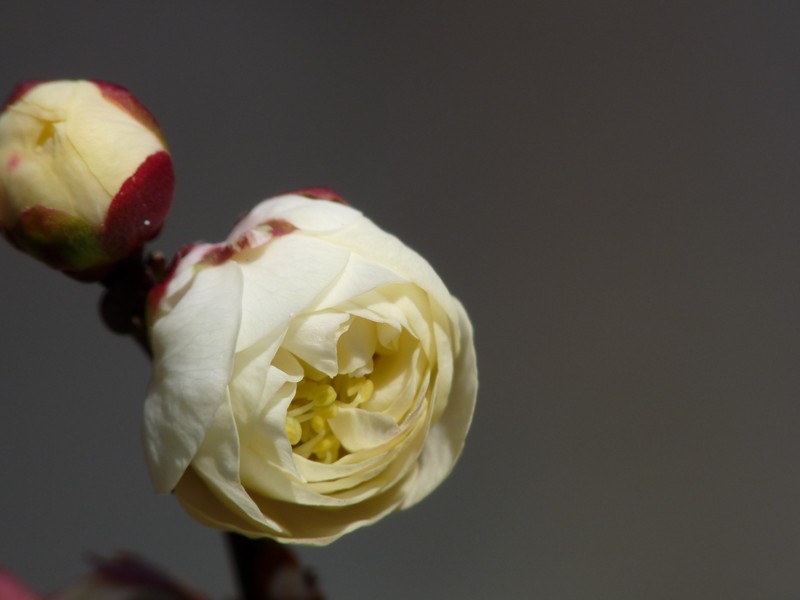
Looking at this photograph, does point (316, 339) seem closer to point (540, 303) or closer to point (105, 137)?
point (105, 137)

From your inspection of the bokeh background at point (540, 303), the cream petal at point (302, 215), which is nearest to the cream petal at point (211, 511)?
the cream petal at point (302, 215)

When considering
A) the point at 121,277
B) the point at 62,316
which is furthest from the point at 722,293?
the point at 121,277

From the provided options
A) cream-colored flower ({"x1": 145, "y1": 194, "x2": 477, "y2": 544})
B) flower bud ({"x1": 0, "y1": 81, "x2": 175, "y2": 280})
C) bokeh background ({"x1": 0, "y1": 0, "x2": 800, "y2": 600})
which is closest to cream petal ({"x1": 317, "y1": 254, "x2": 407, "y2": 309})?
cream-colored flower ({"x1": 145, "y1": 194, "x2": 477, "y2": 544})

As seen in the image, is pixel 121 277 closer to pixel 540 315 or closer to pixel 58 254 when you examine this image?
pixel 58 254

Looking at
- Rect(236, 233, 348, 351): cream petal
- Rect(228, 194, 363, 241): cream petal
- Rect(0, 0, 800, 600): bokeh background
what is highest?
Rect(228, 194, 363, 241): cream petal

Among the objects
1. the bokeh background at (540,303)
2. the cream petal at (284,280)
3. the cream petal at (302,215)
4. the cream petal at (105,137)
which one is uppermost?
the cream petal at (105,137)

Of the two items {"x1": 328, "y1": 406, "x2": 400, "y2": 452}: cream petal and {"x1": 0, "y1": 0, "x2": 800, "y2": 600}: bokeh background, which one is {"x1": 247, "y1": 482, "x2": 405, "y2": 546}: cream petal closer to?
{"x1": 328, "y1": 406, "x2": 400, "y2": 452}: cream petal

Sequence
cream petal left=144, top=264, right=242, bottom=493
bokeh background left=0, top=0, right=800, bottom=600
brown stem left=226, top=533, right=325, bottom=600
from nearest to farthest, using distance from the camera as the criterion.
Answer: cream petal left=144, top=264, right=242, bottom=493 → brown stem left=226, top=533, right=325, bottom=600 → bokeh background left=0, top=0, right=800, bottom=600

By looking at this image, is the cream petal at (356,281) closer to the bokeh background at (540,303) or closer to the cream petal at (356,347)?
the cream petal at (356,347)
